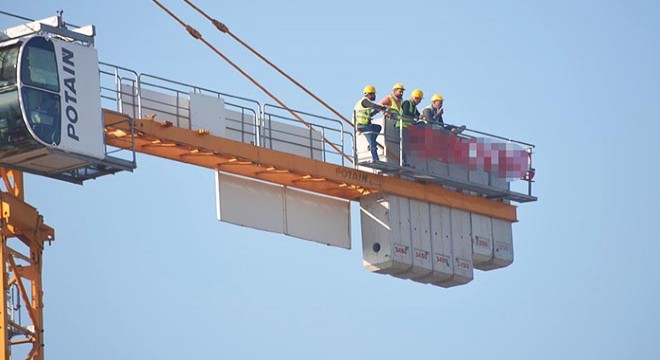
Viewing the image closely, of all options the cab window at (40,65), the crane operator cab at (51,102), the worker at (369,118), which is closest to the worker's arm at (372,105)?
the worker at (369,118)

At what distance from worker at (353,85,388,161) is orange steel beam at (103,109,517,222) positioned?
980mm

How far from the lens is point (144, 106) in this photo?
5834 cm

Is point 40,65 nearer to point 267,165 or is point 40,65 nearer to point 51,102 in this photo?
point 51,102

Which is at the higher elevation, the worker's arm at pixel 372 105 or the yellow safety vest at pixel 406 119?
the worker's arm at pixel 372 105

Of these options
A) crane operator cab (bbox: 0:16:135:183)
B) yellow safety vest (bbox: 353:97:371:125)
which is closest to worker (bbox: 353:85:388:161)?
yellow safety vest (bbox: 353:97:371:125)

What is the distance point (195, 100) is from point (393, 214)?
6.96 metres

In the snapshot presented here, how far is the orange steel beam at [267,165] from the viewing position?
57594 mm

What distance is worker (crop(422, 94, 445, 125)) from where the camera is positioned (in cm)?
6419

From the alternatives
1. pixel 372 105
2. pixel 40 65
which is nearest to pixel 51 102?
pixel 40 65

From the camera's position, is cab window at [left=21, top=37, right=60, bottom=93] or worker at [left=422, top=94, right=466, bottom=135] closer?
cab window at [left=21, top=37, right=60, bottom=93]

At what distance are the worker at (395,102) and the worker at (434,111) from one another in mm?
1098

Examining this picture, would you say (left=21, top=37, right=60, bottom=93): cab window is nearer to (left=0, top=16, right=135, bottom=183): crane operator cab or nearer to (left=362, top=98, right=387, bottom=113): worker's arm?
(left=0, top=16, right=135, bottom=183): crane operator cab

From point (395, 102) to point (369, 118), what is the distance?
4.30 ft

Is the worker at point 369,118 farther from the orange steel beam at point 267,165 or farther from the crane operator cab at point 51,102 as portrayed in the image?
the crane operator cab at point 51,102
